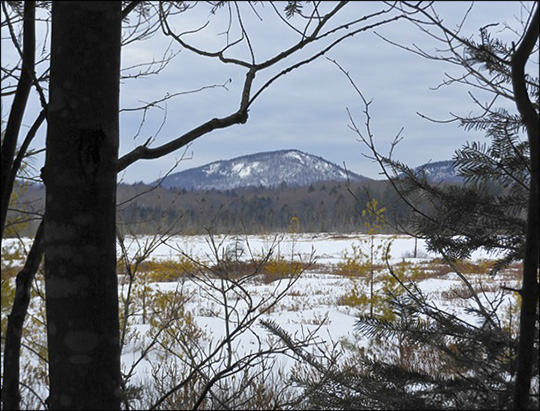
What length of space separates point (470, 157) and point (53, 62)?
163 centimetres

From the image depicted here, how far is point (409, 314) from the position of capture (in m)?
1.78

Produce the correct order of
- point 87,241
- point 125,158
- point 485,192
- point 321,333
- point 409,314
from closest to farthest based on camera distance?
point 87,241 → point 125,158 → point 409,314 → point 485,192 → point 321,333

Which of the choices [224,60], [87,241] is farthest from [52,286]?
[224,60]

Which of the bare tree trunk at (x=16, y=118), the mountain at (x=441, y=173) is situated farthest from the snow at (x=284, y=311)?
the bare tree trunk at (x=16, y=118)

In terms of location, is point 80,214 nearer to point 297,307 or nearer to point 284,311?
point 284,311

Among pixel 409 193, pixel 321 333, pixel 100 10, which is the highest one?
pixel 100 10

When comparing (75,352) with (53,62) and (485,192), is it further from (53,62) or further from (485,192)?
(485,192)

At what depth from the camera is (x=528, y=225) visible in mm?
943

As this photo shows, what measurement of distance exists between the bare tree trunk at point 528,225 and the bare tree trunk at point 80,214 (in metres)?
0.81

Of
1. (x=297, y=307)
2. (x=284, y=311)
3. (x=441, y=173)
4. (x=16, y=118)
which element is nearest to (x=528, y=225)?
(x=441, y=173)

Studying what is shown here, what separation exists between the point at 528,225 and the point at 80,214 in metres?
0.87

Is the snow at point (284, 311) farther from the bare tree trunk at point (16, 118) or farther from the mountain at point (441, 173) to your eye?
the bare tree trunk at point (16, 118)

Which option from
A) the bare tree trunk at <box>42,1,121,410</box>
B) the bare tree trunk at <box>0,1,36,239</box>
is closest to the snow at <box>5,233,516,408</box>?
the bare tree trunk at <box>0,1,36,239</box>

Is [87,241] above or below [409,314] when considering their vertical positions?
above
